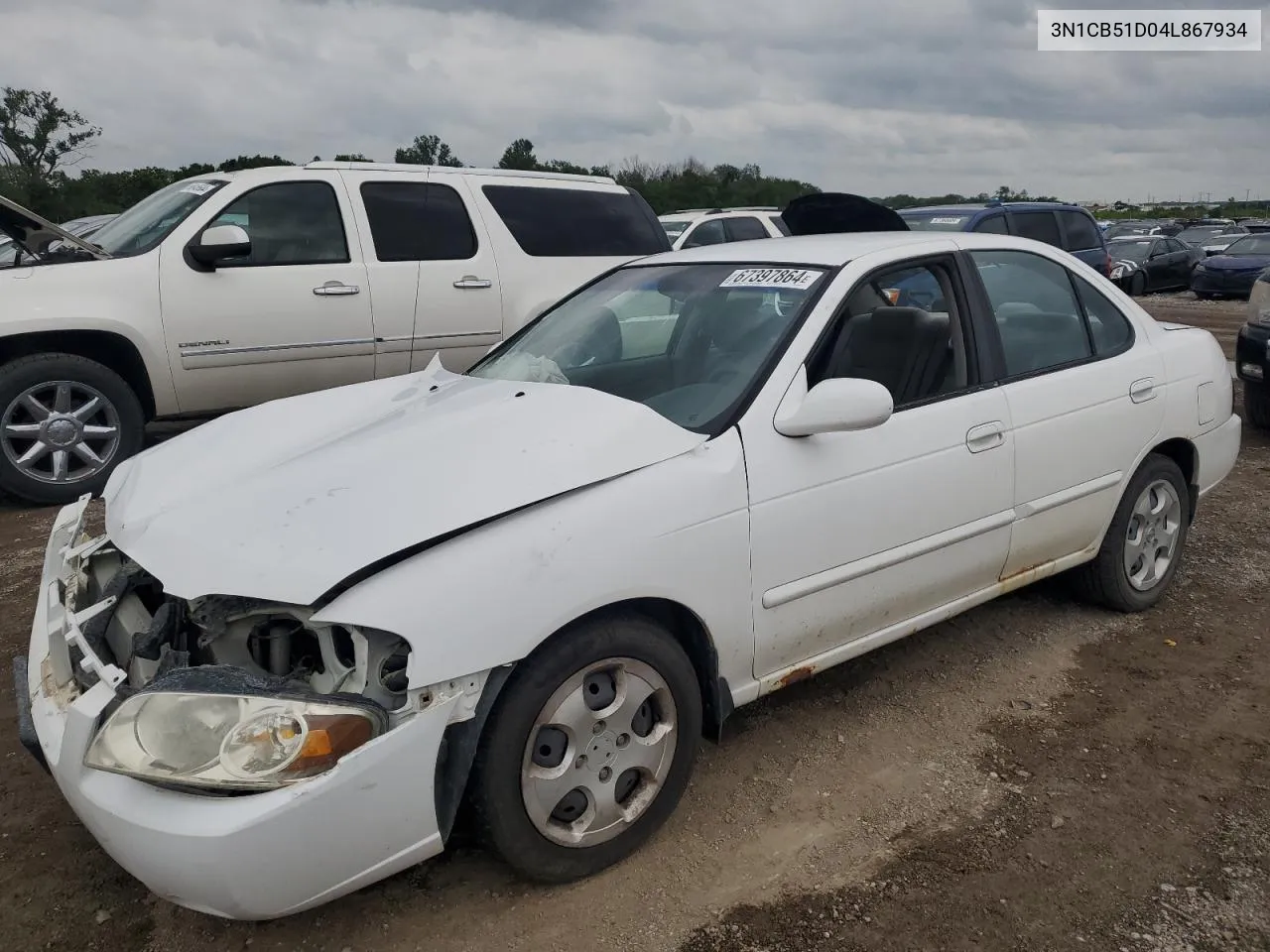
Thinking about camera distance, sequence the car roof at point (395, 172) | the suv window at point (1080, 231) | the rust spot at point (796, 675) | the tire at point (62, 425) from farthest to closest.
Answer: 1. the suv window at point (1080, 231)
2. the car roof at point (395, 172)
3. the tire at point (62, 425)
4. the rust spot at point (796, 675)

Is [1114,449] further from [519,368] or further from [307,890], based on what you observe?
[307,890]

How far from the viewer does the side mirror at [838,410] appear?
2758 mm

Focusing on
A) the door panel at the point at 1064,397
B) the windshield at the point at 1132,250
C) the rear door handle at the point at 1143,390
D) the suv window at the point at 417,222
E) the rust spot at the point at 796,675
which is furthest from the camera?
the windshield at the point at 1132,250

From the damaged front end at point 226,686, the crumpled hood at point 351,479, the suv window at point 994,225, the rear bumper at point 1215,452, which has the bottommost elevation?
the rear bumper at point 1215,452

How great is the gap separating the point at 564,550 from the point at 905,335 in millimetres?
1685

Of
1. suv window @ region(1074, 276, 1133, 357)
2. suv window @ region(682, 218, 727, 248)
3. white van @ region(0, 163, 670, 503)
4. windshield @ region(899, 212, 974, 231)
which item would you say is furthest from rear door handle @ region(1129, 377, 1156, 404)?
suv window @ region(682, 218, 727, 248)

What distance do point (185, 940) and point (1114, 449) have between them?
3.51 meters

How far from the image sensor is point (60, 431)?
18.7 ft

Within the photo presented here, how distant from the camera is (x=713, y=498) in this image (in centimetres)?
265

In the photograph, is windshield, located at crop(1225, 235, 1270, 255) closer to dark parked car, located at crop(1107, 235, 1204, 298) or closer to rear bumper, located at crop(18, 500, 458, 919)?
dark parked car, located at crop(1107, 235, 1204, 298)

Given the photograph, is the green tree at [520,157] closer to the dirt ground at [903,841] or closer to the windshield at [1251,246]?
the windshield at [1251,246]

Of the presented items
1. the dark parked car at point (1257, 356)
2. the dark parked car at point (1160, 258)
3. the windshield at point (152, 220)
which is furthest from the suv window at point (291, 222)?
the dark parked car at point (1160, 258)

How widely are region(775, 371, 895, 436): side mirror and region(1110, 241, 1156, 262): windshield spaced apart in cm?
2163

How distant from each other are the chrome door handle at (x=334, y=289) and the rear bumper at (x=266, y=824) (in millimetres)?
4286
